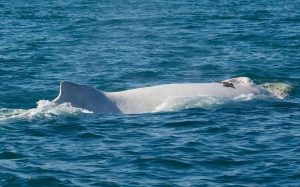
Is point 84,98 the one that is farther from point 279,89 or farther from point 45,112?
point 279,89

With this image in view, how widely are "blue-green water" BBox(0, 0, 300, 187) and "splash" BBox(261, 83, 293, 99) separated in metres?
0.17

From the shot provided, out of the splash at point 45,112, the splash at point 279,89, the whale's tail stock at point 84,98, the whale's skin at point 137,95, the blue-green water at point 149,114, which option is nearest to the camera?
the blue-green water at point 149,114

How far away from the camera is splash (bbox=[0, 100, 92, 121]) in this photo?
1147 inches

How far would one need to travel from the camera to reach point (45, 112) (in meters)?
29.4

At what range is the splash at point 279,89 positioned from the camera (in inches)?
1348

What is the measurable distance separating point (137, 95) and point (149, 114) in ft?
5.72

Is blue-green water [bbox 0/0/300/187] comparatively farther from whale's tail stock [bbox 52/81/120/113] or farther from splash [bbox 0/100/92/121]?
whale's tail stock [bbox 52/81/120/113]

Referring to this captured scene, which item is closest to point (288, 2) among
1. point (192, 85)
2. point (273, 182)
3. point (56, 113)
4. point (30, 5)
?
point (30, 5)

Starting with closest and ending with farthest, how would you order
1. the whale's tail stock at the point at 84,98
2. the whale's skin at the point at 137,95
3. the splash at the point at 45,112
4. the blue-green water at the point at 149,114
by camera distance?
the blue-green water at the point at 149,114
the splash at the point at 45,112
the whale's tail stock at the point at 84,98
the whale's skin at the point at 137,95

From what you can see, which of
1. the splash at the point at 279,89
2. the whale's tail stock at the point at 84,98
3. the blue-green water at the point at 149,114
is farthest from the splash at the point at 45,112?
the splash at the point at 279,89

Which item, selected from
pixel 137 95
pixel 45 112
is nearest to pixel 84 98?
pixel 45 112

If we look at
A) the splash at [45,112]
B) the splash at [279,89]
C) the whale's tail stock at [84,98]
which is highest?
the splash at [279,89]

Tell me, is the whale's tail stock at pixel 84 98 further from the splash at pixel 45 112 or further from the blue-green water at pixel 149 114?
the blue-green water at pixel 149 114

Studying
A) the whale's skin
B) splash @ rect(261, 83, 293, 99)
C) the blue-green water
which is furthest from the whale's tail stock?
splash @ rect(261, 83, 293, 99)
